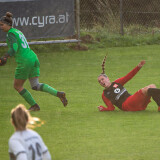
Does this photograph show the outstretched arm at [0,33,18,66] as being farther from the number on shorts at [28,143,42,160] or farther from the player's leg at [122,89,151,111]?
the number on shorts at [28,143,42,160]

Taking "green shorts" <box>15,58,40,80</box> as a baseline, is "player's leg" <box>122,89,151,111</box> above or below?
below

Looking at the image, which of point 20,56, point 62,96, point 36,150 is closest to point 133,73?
point 62,96

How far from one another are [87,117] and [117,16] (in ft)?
34.7

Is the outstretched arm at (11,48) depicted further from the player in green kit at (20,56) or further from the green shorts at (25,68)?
the green shorts at (25,68)

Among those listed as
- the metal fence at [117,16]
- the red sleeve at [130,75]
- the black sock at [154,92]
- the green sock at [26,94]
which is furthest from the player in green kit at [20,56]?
the metal fence at [117,16]

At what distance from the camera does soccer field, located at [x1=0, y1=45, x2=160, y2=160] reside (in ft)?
24.0

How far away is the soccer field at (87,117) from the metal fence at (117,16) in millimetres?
3026

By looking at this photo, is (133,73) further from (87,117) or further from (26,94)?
(26,94)

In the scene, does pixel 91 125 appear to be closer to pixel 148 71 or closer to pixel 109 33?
pixel 148 71

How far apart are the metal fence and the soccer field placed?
303 cm

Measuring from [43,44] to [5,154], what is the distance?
11258mm

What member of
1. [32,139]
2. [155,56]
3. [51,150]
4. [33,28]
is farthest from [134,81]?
[32,139]

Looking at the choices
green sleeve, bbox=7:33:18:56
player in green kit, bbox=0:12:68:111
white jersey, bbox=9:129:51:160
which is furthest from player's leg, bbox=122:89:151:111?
white jersey, bbox=9:129:51:160

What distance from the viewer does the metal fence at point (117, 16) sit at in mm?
19516
